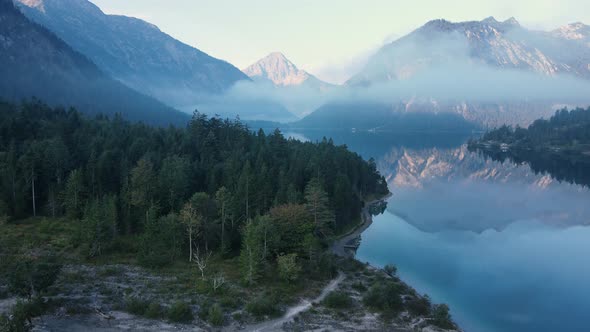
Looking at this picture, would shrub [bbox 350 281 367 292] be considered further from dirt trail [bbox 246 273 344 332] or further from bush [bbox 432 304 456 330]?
bush [bbox 432 304 456 330]

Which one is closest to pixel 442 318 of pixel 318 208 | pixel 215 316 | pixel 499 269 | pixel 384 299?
pixel 384 299

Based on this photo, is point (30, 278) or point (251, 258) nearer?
point (30, 278)

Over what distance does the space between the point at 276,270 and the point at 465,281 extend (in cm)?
2995

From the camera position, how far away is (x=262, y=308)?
155ft

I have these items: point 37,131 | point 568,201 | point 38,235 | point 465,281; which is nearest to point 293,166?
point 465,281

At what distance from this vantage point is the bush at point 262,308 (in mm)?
47281

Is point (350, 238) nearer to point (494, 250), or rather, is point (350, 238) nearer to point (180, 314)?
point (494, 250)

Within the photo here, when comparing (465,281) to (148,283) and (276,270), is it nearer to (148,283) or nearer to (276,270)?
(276,270)

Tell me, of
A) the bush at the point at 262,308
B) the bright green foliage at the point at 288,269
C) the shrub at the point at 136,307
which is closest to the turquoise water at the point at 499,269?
the bright green foliage at the point at 288,269

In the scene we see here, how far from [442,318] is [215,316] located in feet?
84.1

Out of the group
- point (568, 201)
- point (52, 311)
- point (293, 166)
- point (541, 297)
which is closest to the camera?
point (52, 311)

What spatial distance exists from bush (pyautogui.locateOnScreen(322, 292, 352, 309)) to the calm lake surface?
1429 centimetres

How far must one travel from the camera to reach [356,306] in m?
51.1

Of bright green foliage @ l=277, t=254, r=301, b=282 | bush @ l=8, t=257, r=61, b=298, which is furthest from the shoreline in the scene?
bush @ l=8, t=257, r=61, b=298
